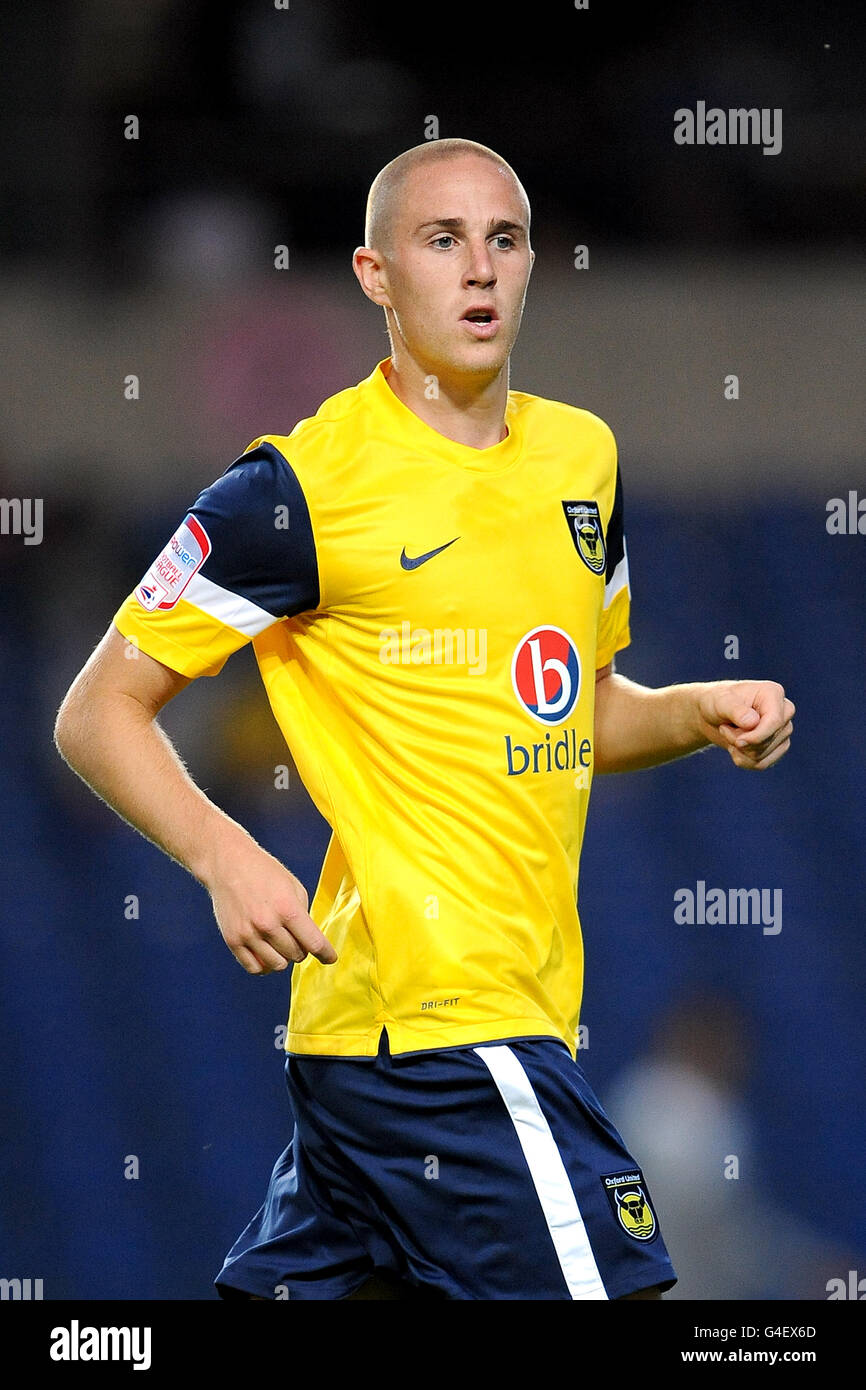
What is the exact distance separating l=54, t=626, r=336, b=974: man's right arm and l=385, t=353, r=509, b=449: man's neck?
0.37m

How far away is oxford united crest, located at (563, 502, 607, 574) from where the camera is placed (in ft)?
5.72

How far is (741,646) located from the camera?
160 inches

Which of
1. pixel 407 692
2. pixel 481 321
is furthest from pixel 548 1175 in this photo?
pixel 481 321

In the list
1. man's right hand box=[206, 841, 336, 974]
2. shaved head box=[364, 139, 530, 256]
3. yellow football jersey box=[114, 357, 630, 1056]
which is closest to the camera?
man's right hand box=[206, 841, 336, 974]

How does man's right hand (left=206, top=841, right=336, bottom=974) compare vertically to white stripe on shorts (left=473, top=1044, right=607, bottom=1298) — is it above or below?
above

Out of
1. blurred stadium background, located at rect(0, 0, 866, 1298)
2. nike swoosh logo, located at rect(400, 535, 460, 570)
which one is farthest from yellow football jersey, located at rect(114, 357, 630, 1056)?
blurred stadium background, located at rect(0, 0, 866, 1298)

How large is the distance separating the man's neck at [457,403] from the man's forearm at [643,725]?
1.10 feet

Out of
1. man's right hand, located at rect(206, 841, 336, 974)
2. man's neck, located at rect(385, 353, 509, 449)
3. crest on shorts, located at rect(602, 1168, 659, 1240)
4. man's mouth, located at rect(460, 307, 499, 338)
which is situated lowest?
crest on shorts, located at rect(602, 1168, 659, 1240)

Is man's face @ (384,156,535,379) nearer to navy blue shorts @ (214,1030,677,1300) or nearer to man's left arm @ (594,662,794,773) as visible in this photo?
man's left arm @ (594,662,794,773)

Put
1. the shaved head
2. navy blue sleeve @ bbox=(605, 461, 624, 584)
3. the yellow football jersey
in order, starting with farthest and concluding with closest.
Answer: navy blue sleeve @ bbox=(605, 461, 624, 584) → the shaved head → the yellow football jersey

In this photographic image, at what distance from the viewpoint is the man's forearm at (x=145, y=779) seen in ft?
5.12
